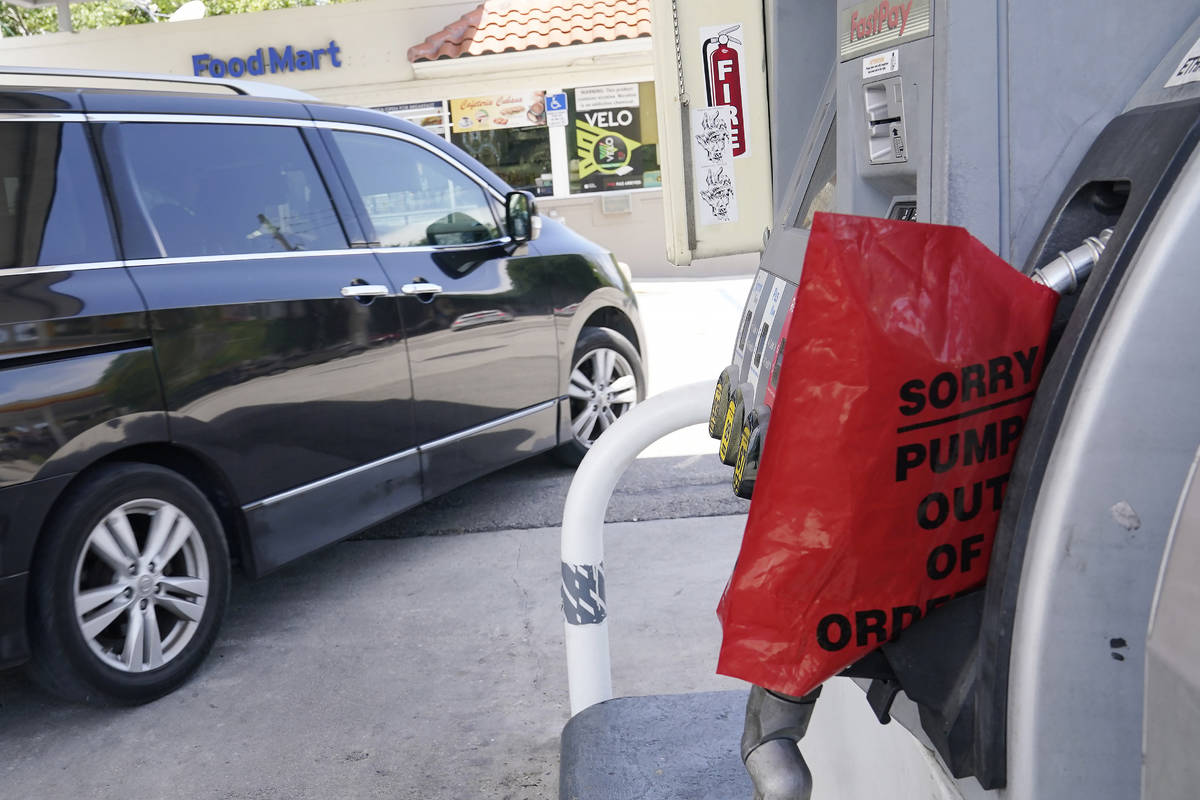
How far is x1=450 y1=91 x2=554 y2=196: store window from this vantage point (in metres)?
14.9

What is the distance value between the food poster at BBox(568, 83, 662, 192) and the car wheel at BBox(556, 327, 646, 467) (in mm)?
9097

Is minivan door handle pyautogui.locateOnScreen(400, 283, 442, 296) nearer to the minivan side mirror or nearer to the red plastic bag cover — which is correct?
the minivan side mirror

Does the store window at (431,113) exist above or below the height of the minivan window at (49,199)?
above

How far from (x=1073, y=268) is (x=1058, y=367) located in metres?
0.11

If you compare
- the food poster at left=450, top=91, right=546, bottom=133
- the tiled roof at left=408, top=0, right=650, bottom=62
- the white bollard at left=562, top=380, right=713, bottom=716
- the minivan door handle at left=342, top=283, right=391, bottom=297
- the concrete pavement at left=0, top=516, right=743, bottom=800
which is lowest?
the concrete pavement at left=0, top=516, right=743, bottom=800

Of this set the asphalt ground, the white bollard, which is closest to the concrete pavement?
the asphalt ground

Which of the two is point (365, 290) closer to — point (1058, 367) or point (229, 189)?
point (229, 189)

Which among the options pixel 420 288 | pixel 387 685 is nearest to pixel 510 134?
pixel 420 288

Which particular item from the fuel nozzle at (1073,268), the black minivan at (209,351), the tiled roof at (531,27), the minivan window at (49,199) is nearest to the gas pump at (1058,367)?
the fuel nozzle at (1073,268)

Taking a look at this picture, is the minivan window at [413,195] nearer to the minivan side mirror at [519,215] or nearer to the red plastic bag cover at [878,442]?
the minivan side mirror at [519,215]

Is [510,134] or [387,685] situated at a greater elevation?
[510,134]

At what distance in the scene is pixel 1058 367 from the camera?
3.12 ft

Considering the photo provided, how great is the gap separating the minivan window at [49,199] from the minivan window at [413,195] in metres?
1.19

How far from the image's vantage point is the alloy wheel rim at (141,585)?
352cm
